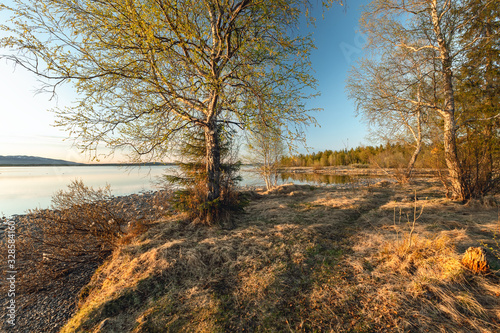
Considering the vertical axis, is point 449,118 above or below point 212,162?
above

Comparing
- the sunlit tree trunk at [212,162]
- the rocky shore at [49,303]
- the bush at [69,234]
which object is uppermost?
the sunlit tree trunk at [212,162]

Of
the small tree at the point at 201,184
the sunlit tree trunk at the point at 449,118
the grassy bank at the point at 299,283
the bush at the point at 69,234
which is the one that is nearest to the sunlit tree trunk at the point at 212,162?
the small tree at the point at 201,184

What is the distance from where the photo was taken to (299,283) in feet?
8.95

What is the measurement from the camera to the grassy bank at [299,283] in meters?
2.03

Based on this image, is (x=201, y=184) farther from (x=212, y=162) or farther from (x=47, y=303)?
(x=47, y=303)

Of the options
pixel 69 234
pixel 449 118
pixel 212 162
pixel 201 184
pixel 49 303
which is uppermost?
pixel 449 118

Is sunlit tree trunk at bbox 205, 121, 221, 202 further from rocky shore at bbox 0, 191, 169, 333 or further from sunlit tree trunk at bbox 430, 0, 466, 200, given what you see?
sunlit tree trunk at bbox 430, 0, 466, 200

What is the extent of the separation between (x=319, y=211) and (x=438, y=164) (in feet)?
14.4

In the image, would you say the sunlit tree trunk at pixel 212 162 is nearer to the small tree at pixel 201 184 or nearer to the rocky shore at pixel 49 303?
the small tree at pixel 201 184

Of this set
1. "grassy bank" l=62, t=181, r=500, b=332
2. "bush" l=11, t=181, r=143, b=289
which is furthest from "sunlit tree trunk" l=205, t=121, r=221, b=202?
"bush" l=11, t=181, r=143, b=289

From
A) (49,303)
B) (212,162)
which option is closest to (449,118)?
(212,162)

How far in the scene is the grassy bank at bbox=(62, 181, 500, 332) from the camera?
→ 2.03m

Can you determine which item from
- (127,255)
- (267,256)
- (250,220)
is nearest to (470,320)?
(267,256)

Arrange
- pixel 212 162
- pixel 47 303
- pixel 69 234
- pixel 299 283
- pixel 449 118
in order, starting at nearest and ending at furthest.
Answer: pixel 299 283
pixel 47 303
pixel 69 234
pixel 212 162
pixel 449 118
